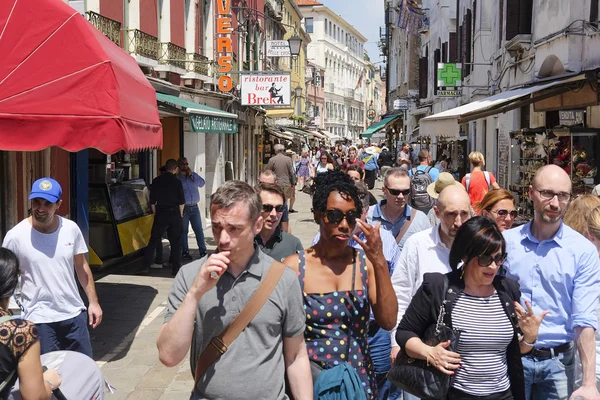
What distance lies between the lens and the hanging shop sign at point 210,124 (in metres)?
12.2

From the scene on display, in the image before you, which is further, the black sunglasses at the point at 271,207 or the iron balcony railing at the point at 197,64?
the iron balcony railing at the point at 197,64

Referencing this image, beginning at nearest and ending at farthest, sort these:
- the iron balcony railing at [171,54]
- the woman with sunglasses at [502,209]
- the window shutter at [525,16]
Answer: the woman with sunglasses at [502,209]
the window shutter at [525,16]
the iron balcony railing at [171,54]

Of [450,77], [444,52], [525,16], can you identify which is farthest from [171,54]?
[444,52]

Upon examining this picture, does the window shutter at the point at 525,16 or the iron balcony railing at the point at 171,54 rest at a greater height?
the window shutter at the point at 525,16

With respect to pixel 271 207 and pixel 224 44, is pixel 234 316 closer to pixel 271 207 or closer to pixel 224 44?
pixel 271 207

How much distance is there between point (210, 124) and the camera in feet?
42.6

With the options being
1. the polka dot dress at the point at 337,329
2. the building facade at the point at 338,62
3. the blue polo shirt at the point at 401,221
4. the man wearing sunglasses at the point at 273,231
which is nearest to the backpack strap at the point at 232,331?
the polka dot dress at the point at 337,329

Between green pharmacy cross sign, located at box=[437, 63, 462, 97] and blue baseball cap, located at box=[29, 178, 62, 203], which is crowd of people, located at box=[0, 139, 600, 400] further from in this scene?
green pharmacy cross sign, located at box=[437, 63, 462, 97]

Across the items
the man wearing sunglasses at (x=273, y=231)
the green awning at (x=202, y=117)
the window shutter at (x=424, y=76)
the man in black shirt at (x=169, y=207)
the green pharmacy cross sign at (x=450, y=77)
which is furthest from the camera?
the window shutter at (x=424, y=76)

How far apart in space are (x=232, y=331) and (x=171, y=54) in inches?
539

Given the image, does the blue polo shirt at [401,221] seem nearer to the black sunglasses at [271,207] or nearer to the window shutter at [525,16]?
the black sunglasses at [271,207]

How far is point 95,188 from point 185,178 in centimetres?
158

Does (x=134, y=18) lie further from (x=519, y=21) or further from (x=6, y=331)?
(x=6, y=331)

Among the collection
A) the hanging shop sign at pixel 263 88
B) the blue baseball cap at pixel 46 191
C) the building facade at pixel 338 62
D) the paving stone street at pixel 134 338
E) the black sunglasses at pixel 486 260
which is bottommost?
the paving stone street at pixel 134 338
